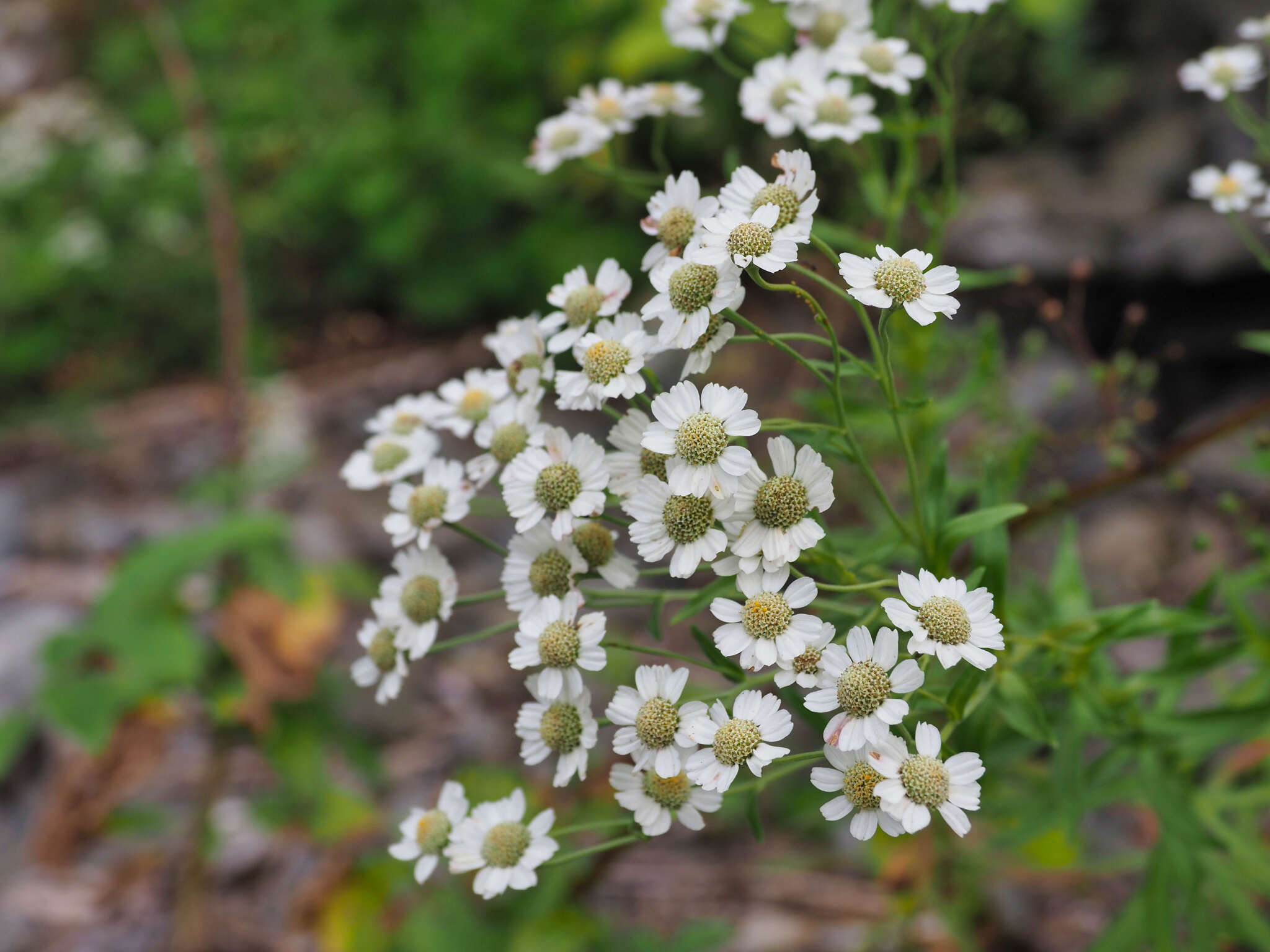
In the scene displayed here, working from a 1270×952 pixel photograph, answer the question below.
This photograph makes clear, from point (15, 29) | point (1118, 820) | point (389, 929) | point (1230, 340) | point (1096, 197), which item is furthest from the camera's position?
point (15, 29)

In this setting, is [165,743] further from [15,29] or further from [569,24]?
[15,29]

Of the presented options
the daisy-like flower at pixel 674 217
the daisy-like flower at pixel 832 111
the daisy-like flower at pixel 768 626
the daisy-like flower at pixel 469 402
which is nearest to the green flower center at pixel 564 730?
the daisy-like flower at pixel 768 626

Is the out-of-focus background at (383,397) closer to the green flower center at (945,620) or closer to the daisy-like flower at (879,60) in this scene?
the daisy-like flower at (879,60)

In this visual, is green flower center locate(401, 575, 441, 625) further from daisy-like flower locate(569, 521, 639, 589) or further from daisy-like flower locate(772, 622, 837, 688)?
daisy-like flower locate(772, 622, 837, 688)

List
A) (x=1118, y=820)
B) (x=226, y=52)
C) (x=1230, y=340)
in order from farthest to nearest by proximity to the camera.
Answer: (x=226, y=52) < (x=1230, y=340) < (x=1118, y=820)

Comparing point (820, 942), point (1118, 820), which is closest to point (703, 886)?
point (820, 942)

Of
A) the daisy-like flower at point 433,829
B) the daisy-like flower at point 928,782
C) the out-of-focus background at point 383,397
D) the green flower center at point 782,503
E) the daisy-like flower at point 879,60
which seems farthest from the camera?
the out-of-focus background at point 383,397

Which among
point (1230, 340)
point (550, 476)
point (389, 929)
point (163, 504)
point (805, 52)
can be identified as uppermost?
point (805, 52)

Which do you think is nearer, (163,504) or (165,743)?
(165,743)
